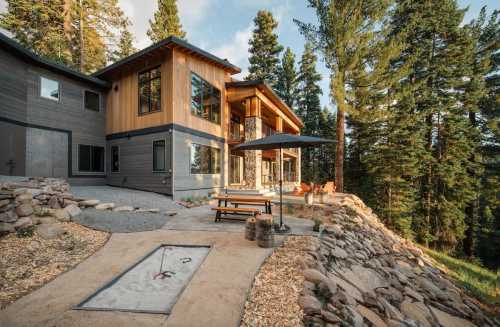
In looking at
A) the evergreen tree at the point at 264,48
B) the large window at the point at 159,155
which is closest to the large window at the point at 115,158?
the large window at the point at 159,155

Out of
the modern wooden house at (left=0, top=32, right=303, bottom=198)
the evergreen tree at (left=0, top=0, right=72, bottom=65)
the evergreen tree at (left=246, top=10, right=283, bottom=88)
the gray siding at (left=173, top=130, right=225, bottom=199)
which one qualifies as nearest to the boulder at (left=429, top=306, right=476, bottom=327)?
the modern wooden house at (left=0, top=32, right=303, bottom=198)

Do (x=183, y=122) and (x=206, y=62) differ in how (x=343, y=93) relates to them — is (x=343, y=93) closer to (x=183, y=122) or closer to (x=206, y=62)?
(x=206, y=62)

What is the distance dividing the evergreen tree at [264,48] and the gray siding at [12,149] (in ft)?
73.3

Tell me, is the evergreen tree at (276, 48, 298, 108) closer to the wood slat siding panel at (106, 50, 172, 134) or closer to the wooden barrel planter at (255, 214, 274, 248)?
the wood slat siding panel at (106, 50, 172, 134)

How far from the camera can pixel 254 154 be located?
1177 cm

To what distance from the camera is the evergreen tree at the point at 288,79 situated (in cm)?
2698

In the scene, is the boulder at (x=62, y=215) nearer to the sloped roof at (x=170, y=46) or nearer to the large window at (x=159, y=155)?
the large window at (x=159, y=155)

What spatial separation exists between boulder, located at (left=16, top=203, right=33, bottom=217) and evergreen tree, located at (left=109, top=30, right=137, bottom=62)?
62.6 feet

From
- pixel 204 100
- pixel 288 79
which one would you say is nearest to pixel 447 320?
pixel 204 100

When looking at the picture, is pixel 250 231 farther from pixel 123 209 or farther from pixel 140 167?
pixel 140 167

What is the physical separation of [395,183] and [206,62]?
15977mm

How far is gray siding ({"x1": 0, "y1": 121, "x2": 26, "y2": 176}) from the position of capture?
879cm

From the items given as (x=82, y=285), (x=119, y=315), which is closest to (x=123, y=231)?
(x=82, y=285)

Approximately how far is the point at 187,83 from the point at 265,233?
8.94 m
